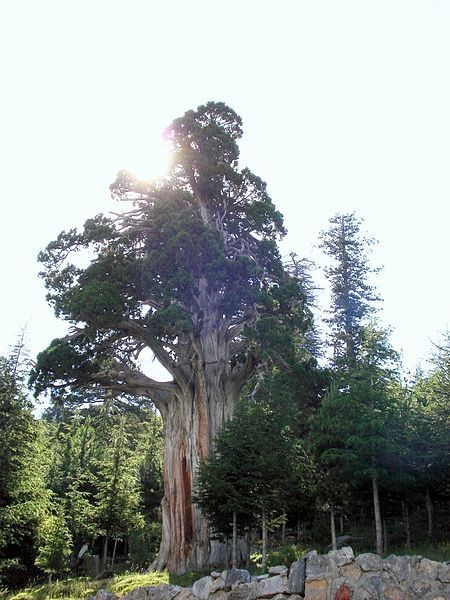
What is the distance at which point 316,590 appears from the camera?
7.50m

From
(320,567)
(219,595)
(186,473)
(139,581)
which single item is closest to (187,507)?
(186,473)

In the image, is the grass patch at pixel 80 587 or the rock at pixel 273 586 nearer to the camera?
the rock at pixel 273 586

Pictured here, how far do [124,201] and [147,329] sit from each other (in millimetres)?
5557

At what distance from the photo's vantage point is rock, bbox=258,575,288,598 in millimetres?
7812

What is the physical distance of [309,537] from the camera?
20656 mm

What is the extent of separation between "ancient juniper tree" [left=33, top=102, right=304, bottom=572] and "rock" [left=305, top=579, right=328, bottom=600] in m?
9.11

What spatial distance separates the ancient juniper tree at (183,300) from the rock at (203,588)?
8.24m

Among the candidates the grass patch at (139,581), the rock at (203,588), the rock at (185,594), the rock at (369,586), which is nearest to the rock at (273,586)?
the rock at (203,588)

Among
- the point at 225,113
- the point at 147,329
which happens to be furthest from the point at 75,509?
the point at 225,113

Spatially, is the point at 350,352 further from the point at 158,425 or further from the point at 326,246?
the point at 158,425

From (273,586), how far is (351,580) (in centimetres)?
116

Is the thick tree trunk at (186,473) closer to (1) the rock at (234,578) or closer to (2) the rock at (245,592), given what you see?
(1) the rock at (234,578)

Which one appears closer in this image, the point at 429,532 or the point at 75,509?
the point at 429,532

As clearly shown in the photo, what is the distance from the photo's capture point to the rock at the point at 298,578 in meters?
7.67
